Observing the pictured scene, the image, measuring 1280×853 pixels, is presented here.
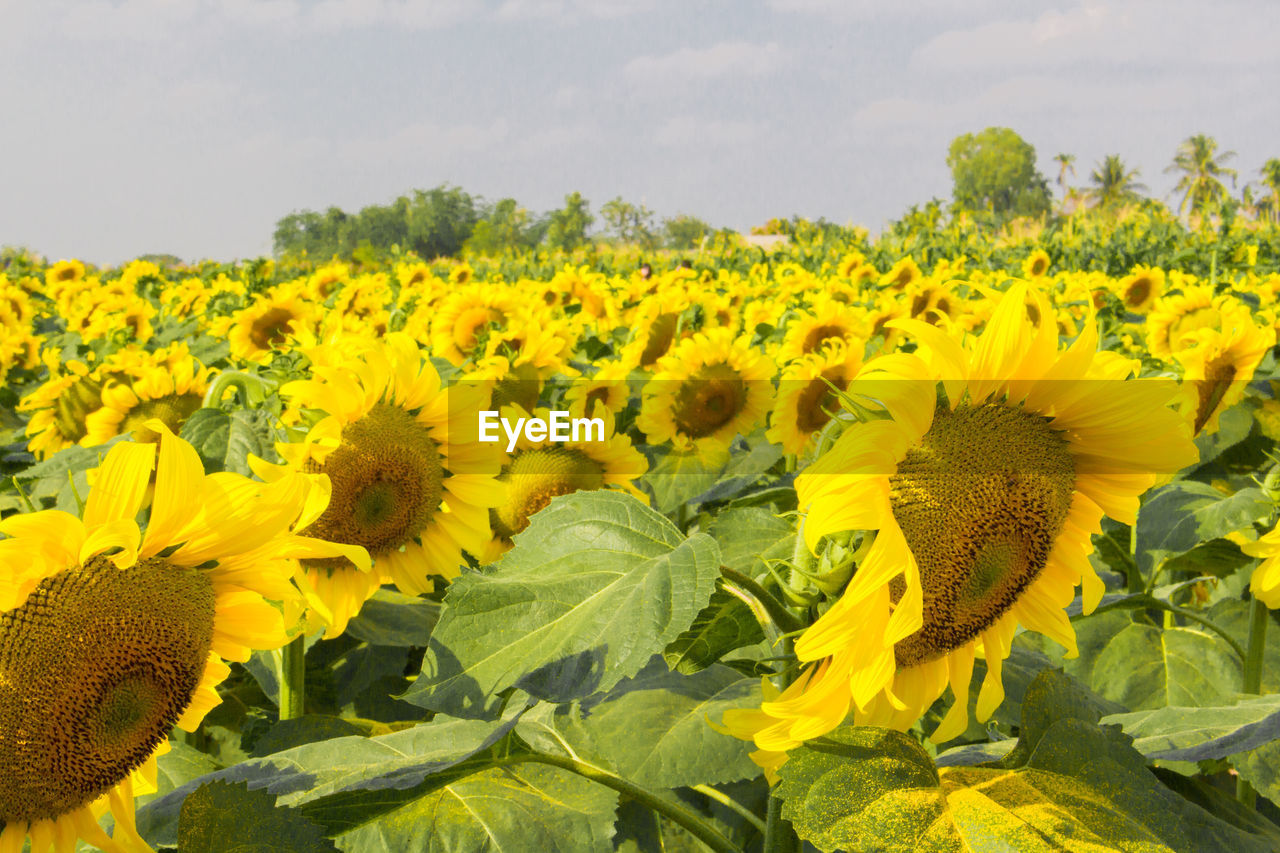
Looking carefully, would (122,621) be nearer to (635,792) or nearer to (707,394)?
(635,792)

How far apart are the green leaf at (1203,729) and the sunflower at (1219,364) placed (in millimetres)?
1835

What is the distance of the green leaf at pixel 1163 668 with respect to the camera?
2553 millimetres

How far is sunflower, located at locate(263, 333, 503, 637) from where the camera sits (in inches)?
75.0

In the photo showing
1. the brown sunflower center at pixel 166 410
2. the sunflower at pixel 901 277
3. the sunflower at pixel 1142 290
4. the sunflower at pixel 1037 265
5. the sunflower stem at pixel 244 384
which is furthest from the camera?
the sunflower at pixel 1037 265

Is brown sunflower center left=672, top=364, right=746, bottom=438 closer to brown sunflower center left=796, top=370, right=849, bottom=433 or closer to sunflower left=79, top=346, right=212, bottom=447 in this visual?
brown sunflower center left=796, top=370, right=849, bottom=433

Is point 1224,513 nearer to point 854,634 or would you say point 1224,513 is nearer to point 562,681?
point 854,634

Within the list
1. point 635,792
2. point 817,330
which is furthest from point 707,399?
point 635,792

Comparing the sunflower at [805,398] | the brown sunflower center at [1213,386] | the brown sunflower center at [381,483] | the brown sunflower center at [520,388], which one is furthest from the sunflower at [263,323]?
the brown sunflower center at [1213,386]

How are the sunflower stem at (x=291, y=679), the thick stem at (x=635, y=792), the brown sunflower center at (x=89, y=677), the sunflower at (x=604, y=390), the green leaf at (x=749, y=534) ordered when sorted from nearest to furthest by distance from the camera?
the brown sunflower center at (x=89, y=677) < the thick stem at (x=635, y=792) < the green leaf at (x=749, y=534) < the sunflower stem at (x=291, y=679) < the sunflower at (x=604, y=390)

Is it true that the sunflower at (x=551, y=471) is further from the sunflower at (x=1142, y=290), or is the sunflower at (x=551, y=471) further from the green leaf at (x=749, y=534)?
the sunflower at (x=1142, y=290)

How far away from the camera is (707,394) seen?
146 inches

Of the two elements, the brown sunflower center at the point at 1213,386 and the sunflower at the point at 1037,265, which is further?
the sunflower at the point at 1037,265

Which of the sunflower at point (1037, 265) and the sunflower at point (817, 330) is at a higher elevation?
the sunflower at point (1037, 265)

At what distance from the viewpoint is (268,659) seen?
215cm
